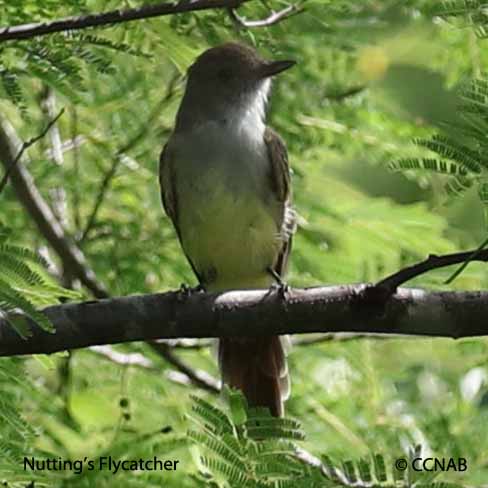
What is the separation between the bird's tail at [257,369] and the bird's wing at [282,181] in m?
0.32

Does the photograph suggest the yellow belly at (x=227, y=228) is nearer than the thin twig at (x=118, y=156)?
Yes

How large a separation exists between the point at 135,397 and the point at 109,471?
1581 mm

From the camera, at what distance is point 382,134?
595cm

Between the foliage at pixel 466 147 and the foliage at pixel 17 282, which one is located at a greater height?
the foliage at pixel 466 147

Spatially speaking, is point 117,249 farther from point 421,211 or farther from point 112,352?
point 421,211

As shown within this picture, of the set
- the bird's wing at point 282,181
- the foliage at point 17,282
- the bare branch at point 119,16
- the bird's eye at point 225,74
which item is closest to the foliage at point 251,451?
the foliage at point 17,282

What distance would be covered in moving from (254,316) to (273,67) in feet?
5.90

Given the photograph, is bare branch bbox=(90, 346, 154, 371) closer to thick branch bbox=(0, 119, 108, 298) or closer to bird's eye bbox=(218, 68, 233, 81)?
thick branch bbox=(0, 119, 108, 298)

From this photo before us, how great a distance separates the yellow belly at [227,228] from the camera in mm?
4812

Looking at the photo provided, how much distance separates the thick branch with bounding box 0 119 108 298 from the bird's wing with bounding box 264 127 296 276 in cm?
74

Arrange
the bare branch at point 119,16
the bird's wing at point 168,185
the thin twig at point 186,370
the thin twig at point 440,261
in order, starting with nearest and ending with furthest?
the thin twig at point 440,261 < the bare branch at point 119,16 < the bird's wing at point 168,185 < the thin twig at point 186,370

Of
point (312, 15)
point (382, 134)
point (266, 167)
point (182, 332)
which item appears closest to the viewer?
point (182, 332)

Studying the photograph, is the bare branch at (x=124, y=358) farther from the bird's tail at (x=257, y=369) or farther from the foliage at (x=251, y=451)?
the foliage at (x=251, y=451)

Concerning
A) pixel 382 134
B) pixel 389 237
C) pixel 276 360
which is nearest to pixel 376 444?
pixel 276 360
